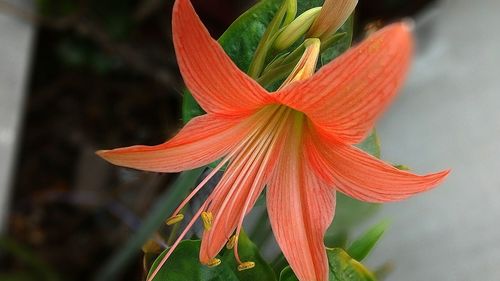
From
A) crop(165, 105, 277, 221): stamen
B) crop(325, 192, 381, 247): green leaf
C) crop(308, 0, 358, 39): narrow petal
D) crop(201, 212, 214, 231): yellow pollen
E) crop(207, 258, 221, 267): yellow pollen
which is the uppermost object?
crop(308, 0, 358, 39): narrow petal

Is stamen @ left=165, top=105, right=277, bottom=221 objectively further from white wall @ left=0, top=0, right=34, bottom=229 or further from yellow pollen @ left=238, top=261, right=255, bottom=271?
white wall @ left=0, top=0, right=34, bottom=229

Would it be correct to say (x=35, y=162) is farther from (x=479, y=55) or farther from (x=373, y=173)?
(x=373, y=173)

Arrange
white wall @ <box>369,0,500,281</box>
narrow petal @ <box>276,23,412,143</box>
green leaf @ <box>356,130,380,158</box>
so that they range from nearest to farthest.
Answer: narrow petal @ <box>276,23,412,143</box> → green leaf @ <box>356,130,380,158</box> → white wall @ <box>369,0,500,281</box>

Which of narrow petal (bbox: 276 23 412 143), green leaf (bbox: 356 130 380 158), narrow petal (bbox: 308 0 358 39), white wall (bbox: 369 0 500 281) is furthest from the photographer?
white wall (bbox: 369 0 500 281)

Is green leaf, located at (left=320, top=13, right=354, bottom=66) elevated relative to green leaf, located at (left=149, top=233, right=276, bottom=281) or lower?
elevated

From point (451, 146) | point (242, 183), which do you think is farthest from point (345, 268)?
point (451, 146)

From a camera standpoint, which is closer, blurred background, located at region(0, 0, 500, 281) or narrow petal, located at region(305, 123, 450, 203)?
narrow petal, located at region(305, 123, 450, 203)

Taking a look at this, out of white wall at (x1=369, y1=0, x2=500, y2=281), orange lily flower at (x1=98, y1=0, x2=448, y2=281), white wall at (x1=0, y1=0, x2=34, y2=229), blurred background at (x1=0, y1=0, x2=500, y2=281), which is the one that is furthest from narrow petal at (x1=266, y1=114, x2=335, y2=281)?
white wall at (x1=0, y1=0, x2=34, y2=229)
